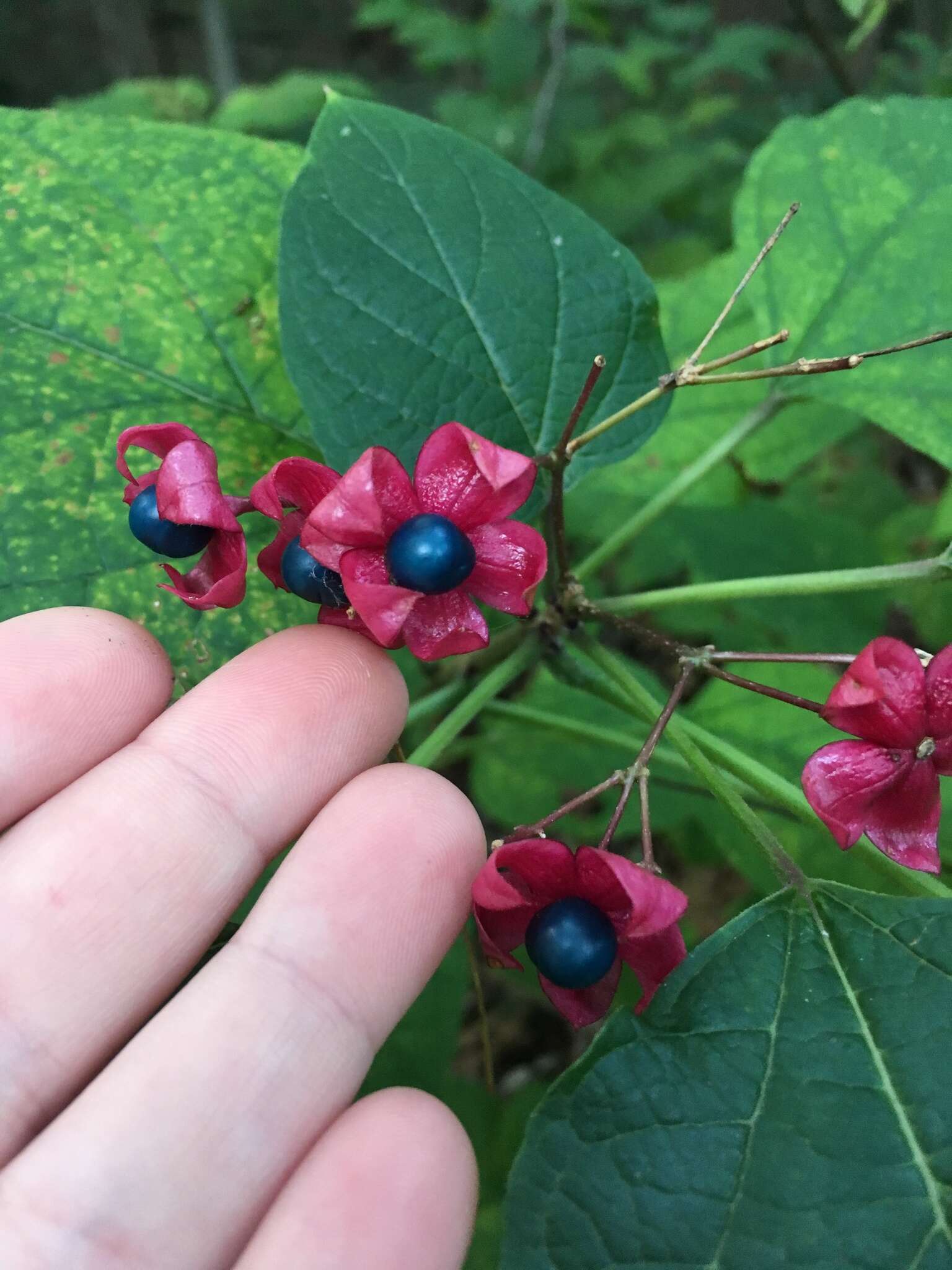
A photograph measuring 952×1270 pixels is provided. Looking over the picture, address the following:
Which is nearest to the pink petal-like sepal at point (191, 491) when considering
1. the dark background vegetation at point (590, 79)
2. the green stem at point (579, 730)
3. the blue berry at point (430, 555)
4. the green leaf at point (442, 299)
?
the blue berry at point (430, 555)

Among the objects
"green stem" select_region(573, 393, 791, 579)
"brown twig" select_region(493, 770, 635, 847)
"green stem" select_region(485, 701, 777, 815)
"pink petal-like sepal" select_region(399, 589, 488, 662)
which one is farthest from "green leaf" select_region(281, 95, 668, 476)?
"brown twig" select_region(493, 770, 635, 847)

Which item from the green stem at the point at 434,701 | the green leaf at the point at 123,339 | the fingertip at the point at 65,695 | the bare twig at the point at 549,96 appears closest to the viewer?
the fingertip at the point at 65,695

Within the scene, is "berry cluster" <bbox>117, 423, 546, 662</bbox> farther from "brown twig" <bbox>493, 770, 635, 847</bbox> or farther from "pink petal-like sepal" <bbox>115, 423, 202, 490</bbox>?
"brown twig" <bbox>493, 770, 635, 847</bbox>

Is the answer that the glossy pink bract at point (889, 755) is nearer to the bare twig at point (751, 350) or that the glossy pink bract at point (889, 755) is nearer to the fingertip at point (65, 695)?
the bare twig at point (751, 350)

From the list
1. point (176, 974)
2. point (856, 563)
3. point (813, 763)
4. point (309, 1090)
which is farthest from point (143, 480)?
point (856, 563)

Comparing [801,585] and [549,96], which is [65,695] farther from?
[549,96]

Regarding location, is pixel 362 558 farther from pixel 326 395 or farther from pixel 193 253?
pixel 193 253

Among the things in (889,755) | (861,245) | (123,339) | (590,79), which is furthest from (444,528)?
(590,79)
